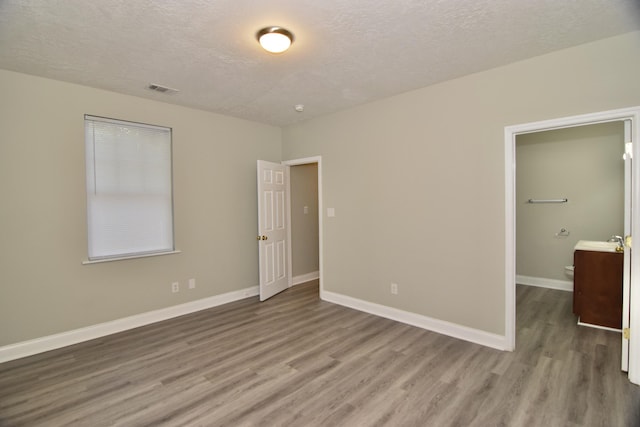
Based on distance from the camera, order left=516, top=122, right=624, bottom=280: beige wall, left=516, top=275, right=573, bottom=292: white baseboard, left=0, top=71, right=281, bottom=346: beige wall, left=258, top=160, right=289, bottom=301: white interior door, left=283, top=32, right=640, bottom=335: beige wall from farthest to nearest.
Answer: left=516, top=275, right=573, bottom=292: white baseboard → left=258, top=160, right=289, bottom=301: white interior door → left=516, top=122, right=624, bottom=280: beige wall → left=0, top=71, right=281, bottom=346: beige wall → left=283, top=32, right=640, bottom=335: beige wall

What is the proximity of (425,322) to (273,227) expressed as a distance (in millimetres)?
2502

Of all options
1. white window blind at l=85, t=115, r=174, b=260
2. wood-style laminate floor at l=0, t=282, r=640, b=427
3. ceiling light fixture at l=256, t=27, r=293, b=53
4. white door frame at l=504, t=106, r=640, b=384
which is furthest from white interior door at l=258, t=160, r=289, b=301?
white door frame at l=504, t=106, r=640, b=384

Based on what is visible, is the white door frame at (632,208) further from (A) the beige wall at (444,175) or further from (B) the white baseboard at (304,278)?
(B) the white baseboard at (304,278)

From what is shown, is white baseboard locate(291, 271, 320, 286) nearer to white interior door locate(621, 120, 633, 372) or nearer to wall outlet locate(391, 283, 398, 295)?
wall outlet locate(391, 283, 398, 295)

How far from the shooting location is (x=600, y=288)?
11.3 ft

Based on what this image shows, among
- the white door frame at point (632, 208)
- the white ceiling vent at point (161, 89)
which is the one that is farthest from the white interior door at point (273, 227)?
the white door frame at point (632, 208)

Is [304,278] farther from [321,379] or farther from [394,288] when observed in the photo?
[321,379]

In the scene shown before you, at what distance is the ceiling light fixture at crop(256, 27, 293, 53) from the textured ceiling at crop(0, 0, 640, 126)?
6cm

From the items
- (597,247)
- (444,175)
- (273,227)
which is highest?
(444,175)

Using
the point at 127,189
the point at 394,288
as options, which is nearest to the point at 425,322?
the point at 394,288

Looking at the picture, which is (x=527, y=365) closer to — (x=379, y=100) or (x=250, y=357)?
(x=250, y=357)

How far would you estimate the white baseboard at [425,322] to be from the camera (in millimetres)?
3027

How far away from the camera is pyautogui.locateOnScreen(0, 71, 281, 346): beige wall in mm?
2893

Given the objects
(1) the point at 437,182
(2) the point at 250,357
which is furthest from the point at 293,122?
(2) the point at 250,357
